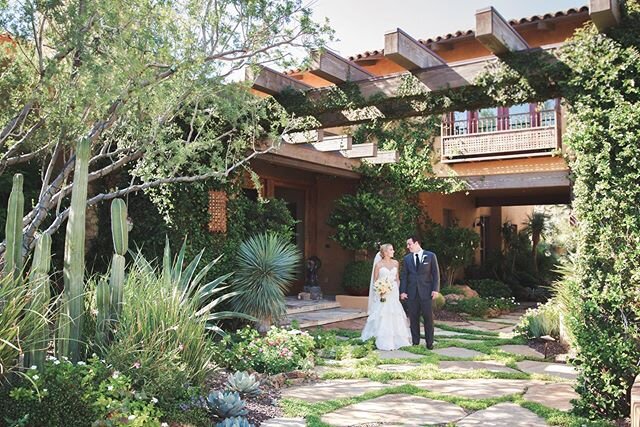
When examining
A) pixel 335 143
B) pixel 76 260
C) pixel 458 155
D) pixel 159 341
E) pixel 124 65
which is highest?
pixel 458 155

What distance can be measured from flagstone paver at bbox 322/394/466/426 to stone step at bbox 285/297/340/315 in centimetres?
569

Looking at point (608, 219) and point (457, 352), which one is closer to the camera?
point (608, 219)

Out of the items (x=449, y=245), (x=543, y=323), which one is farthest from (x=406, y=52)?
(x=449, y=245)

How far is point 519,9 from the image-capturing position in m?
12.4

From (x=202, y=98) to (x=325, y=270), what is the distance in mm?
8657

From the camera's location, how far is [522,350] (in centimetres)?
750

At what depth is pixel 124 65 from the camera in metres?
4.84

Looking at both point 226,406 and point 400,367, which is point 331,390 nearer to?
point 400,367

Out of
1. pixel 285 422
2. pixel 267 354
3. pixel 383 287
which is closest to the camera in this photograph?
pixel 285 422

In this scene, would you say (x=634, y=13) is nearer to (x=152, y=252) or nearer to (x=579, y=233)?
(x=579, y=233)

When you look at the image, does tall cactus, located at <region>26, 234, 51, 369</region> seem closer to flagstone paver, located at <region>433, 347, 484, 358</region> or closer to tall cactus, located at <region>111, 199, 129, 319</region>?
tall cactus, located at <region>111, 199, 129, 319</region>

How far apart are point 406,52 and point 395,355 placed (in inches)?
152

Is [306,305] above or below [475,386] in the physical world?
above

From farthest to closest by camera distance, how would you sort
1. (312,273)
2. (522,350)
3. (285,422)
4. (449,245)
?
1. (449,245)
2. (312,273)
3. (522,350)
4. (285,422)
